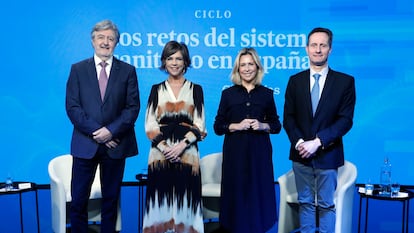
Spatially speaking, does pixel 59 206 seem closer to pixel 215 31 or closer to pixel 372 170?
pixel 215 31

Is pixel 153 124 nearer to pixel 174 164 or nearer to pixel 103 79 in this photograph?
pixel 174 164

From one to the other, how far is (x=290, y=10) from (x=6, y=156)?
3.57 m

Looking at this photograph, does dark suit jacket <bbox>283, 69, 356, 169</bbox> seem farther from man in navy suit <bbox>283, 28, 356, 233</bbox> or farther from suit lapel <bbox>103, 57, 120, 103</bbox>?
suit lapel <bbox>103, 57, 120, 103</bbox>

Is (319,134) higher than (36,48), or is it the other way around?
(36,48)

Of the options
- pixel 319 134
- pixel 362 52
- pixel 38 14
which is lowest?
pixel 319 134

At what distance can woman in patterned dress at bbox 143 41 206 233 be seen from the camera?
357cm

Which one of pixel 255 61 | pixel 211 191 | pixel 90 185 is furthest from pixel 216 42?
pixel 90 185

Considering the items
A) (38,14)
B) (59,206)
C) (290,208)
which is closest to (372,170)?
(290,208)

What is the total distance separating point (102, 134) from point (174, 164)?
1.80 ft

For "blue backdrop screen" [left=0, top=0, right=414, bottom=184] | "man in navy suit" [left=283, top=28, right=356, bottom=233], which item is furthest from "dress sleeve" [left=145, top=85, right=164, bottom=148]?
"blue backdrop screen" [left=0, top=0, right=414, bottom=184]

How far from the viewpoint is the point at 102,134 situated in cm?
339

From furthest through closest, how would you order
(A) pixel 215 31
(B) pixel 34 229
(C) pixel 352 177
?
(A) pixel 215 31 → (B) pixel 34 229 → (C) pixel 352 177

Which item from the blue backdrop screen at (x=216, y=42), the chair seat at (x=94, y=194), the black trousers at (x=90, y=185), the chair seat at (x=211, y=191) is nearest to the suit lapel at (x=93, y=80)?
the black trousers at (x=90, y=185)

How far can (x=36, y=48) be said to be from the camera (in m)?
5.77
